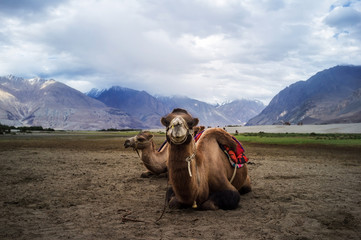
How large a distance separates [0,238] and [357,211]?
731 centimetres

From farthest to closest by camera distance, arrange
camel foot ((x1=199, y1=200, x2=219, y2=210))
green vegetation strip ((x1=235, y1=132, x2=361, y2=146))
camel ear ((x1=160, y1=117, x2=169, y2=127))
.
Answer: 1. green vegetation strip ((x1=235, y1=132, x2=361, y2=146))
2. camel foot ((x1=199, y1=200, x2=219, y2=210))
3. camel ear ((x1=160, y1=117, x2=169, y2=127))

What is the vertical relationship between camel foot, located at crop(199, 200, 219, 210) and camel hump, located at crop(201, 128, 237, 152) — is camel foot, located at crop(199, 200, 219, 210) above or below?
below

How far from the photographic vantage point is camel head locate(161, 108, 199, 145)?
460 cm

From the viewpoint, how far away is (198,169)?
5527 millimetres

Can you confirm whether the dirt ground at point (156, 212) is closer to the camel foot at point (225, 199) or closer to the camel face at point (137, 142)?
the camel foot at point (225, 199)

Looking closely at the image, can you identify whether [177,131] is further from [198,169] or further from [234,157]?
[234,157]

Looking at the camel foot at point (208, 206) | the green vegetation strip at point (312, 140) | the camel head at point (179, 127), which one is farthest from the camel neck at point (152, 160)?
the green vegetation strip at point (312, 140)

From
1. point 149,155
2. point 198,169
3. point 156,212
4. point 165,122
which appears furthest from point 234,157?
point 149,155

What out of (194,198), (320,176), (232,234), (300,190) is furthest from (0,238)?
(320,176)

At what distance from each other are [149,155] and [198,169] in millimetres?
5373

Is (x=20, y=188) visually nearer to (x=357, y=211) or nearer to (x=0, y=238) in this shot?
(x=0, y=238)

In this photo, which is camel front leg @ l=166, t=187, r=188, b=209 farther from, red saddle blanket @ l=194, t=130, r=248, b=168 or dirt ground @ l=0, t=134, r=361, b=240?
red saddle blanket @ l=194, t=130, r=248, b=168

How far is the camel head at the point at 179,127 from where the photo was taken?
4.60 metres

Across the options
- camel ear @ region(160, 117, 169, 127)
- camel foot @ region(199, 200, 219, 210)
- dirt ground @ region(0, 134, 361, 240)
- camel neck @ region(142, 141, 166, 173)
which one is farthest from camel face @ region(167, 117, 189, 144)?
camel neck @ region(142, 141, 166, 173)
